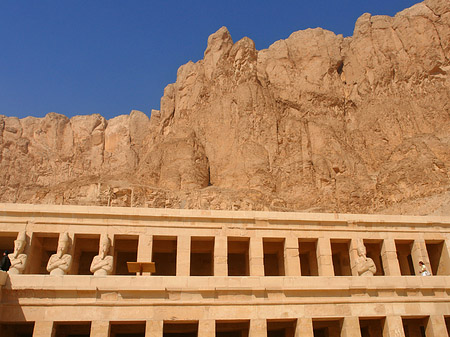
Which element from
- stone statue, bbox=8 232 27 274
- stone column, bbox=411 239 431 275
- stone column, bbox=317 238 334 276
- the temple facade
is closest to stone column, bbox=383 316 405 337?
the temple facade

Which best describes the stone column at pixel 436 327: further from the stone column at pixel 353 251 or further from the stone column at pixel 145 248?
the stone column at pixel 145 248

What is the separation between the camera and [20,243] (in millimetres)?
19875

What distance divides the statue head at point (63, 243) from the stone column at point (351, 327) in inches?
486

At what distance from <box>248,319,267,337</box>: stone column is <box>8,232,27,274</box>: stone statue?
9917mm

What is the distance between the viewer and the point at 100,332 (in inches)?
679

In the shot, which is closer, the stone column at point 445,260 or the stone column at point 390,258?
the stone column at point 390,258

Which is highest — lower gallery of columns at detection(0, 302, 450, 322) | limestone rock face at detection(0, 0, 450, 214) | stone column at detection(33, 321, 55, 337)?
limestone rock face at detection(0, 0, 450, 214)

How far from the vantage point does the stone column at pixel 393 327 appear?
19328mm

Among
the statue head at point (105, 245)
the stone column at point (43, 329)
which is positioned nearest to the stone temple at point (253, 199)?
the stone column at point (43, 329)

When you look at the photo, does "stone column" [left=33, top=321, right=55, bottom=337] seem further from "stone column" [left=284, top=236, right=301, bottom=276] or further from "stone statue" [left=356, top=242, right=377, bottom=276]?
"stone statue" [left=356, top=242, right=377, bottom=276]

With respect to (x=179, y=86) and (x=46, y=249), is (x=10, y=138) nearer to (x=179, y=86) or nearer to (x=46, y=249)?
(x=179, y=86)

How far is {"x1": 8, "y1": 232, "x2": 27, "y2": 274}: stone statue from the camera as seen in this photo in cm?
1910

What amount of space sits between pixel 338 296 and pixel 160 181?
48.1m

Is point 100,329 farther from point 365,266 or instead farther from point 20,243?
point 365,266
